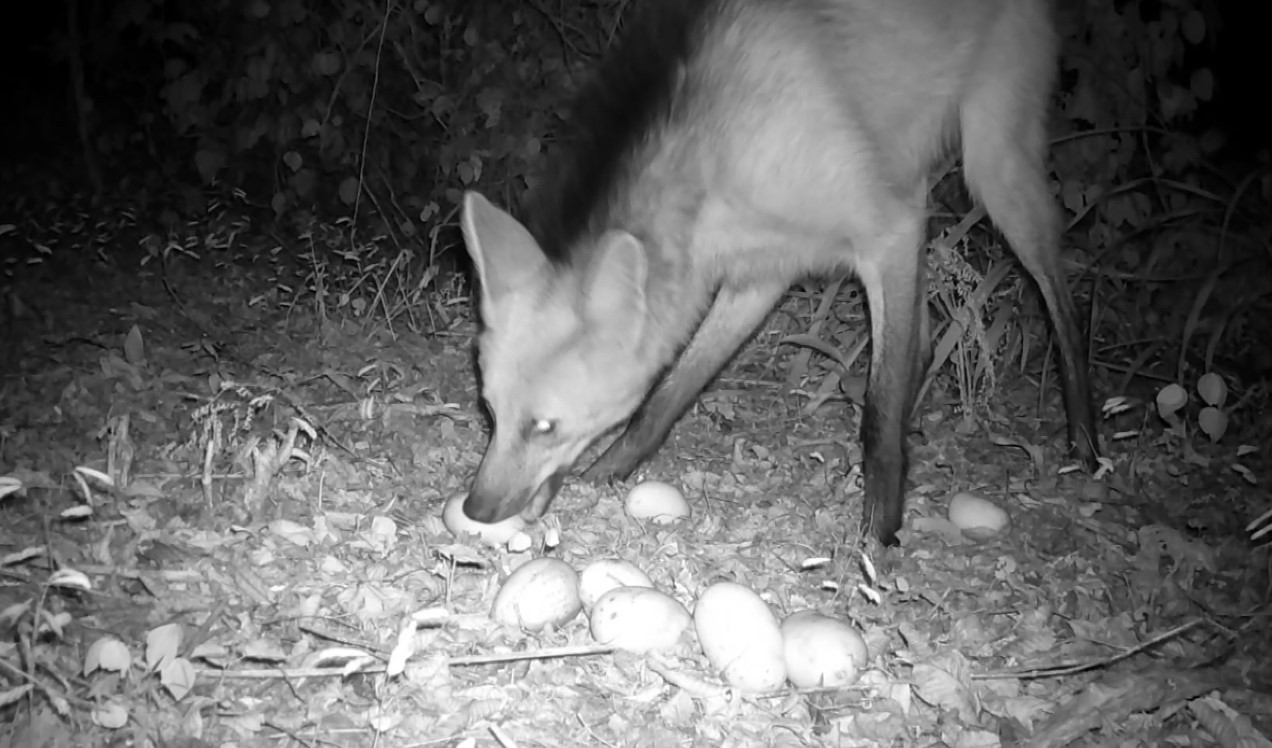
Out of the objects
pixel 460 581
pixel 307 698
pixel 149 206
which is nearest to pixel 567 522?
pixel 460 581

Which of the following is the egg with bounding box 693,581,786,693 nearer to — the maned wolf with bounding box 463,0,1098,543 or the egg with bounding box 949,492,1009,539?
the maned wolf with bounding box 463,0,1098,543

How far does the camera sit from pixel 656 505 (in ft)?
7.23

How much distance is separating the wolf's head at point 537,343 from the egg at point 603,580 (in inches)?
14.3

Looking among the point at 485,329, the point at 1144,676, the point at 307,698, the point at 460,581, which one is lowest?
the point at 1144,676

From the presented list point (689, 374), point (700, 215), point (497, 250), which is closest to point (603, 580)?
point (497, 250)

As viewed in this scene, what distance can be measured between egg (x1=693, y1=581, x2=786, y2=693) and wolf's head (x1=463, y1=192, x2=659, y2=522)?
64 centimetres

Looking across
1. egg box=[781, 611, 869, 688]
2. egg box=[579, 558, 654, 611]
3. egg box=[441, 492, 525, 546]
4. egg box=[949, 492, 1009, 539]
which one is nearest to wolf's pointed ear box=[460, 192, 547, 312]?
egg box=[441, 492, 525, 546]

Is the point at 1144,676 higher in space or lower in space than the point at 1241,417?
higher

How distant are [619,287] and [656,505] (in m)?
0.55

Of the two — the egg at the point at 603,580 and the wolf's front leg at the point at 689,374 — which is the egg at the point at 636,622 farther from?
the wolf's front leg at the point at 689,374

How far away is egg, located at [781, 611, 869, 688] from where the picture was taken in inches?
63.9

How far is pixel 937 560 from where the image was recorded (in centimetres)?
216

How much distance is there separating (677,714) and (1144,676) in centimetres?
89

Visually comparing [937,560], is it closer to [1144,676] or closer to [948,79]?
[1144,676]
